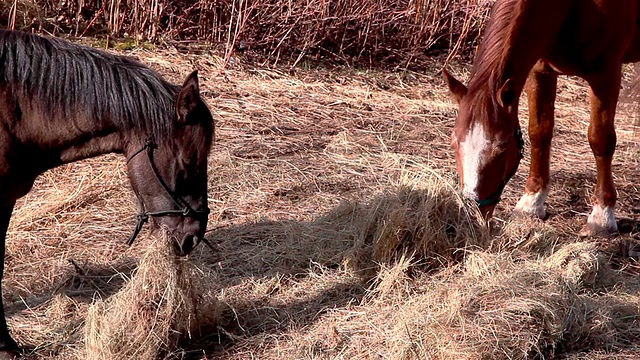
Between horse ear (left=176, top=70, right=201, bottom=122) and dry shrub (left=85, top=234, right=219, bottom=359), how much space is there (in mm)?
554

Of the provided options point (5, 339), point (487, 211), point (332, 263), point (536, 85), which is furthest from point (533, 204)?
point (5, 339)

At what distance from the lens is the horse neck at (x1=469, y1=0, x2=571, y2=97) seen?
174 inches

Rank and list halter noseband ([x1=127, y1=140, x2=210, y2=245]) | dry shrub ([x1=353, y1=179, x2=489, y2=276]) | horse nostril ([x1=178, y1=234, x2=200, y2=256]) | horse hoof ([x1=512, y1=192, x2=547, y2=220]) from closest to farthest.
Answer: halter noseband ([x1=127, y1=140, x2=210, y2=245]) → horse nostril ([x1=178, y1=234, x2=200, y2=256]) → dry shrub ([x1=353, y1=179, x2=489, y2=276]) → horse hoof ([x1=512, y1=192, x2=547, y2=220])

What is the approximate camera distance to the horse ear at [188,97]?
11.4ft

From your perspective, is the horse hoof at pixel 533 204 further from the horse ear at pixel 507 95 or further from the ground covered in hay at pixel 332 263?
the horse ear at pixel 507 95

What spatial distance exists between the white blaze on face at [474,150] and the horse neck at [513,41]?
0.21 metres

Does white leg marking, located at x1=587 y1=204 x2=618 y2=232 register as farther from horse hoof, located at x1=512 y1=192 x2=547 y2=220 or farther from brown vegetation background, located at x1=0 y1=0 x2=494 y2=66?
brown vegetation background, located at x1=0 y1=0 x2=494 y2=66

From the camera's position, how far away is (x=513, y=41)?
448cm

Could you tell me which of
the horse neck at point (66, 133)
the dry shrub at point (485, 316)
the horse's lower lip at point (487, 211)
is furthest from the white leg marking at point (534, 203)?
the horse neck at point (66, 133)

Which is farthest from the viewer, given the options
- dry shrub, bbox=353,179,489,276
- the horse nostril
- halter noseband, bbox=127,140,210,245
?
dry shrub, bbox=353,179,489,276


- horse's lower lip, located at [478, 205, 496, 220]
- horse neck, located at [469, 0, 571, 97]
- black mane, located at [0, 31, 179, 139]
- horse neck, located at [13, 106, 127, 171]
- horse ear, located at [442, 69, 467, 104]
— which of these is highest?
horse neck, located at [469, 0, 571, 97]

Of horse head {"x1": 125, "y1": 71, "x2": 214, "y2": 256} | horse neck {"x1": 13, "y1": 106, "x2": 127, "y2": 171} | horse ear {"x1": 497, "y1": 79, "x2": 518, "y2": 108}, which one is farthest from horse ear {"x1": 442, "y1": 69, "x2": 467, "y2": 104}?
horse neck {"x1": 13, "y1": 106, "x2": 127, "y2": 171}

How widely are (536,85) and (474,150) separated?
49.7 inches

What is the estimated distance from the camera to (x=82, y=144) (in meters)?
3.70
